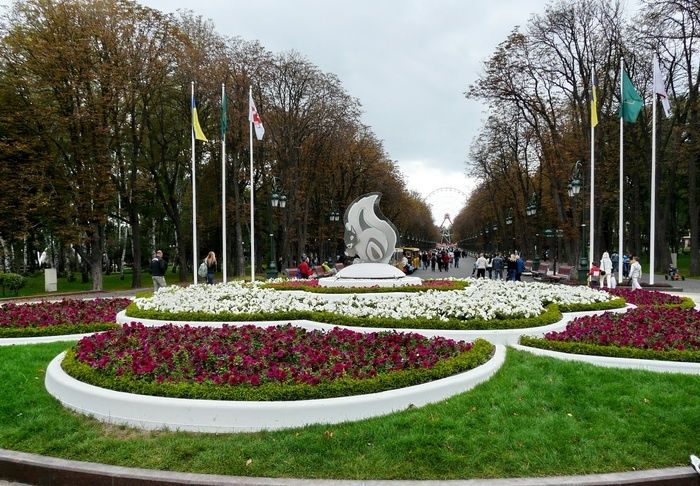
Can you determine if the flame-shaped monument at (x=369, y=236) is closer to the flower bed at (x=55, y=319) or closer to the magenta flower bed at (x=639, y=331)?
the flower bed at (x=55, y=319)

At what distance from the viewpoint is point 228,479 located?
4664 millimetres

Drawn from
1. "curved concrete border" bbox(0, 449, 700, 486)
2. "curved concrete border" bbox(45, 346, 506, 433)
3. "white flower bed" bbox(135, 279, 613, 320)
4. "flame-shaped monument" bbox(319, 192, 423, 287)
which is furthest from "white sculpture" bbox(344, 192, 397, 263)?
"curved concrete border" bbox(0, 449, 700, 486)

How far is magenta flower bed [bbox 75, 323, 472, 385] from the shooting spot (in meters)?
6.24

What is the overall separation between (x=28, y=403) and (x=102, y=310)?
22.2ft

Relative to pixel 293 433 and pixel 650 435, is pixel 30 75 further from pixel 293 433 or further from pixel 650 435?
pixel 650 435

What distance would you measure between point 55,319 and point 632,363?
11.3 m

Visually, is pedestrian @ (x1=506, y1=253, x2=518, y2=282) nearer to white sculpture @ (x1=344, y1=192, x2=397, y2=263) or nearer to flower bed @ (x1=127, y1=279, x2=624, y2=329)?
white sculpture @ (x1=344, y1=192, x2=397, y2=263)

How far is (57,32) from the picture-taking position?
25.2 meters

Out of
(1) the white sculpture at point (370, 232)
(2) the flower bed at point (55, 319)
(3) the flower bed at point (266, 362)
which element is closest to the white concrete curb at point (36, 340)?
(2) the flower bed at point (55, 319)

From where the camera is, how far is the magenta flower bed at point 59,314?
11.2m

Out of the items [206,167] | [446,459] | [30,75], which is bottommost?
[446,459]

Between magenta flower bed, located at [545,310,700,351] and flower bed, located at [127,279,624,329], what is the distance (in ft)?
2.79

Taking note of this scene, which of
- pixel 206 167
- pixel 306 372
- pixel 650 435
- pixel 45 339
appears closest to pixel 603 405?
pixel 650 435

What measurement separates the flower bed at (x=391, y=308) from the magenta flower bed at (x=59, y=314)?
810 mm
